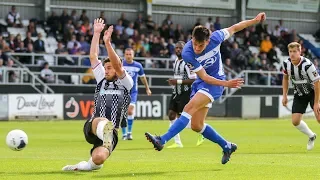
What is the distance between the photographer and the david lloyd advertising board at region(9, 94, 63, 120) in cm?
3203

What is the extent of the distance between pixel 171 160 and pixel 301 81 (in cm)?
437

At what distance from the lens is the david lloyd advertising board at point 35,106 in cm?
3203

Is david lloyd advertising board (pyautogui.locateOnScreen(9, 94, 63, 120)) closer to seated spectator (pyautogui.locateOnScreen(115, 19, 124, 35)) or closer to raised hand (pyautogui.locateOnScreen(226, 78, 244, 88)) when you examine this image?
seated spectator (pyautogui.locateOnScreen(115, 19, 124, 35))

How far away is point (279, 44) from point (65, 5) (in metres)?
12.8

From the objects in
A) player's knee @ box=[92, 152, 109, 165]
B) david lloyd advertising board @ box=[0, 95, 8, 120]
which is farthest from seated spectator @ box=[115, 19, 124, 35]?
player's knee @ box=[92, 152, 109, 165]

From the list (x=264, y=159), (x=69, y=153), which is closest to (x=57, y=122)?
(x=69, y=153)

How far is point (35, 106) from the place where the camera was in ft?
107

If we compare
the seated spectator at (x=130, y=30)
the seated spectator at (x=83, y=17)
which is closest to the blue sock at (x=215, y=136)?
the seated spectator at (x=83, y=17)

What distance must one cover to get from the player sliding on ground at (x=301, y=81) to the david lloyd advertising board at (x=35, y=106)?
53.1ft

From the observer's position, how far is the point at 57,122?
31.4m

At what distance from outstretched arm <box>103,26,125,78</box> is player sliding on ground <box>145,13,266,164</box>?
1.34m

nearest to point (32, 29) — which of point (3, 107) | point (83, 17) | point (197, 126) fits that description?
point (83, 17)

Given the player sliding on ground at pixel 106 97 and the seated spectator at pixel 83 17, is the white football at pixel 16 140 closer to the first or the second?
the player sliding on ground at pixel 106 97

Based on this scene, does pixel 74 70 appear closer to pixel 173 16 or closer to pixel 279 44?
pixel 173 16
